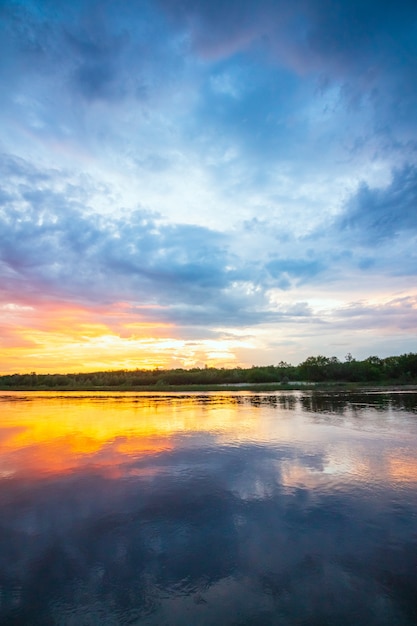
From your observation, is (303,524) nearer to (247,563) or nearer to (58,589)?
(247,563)

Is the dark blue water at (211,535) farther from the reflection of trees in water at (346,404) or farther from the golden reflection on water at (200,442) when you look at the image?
the reflection of trees in water at (346,404)

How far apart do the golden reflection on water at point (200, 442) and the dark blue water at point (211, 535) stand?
0.15m

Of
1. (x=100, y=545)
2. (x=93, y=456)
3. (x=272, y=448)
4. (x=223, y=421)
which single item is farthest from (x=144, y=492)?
(x=223, y=421)

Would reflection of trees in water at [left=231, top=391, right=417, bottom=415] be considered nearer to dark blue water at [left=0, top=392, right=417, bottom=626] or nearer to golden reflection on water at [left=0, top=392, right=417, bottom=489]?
golden reflection on water at [left=0, top=392, right=417, bottom=489]

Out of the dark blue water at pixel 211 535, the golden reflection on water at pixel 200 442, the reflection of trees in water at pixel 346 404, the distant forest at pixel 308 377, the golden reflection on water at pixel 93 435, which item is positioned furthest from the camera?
the distant forest at pixel 308 377

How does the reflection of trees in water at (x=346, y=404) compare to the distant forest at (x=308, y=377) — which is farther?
the distant forest at (x=308, y=377)

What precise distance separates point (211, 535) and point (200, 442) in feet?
37.2

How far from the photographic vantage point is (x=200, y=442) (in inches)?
774

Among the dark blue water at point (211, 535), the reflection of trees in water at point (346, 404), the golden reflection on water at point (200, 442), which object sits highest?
the reflection of trees in water at point (346, 404)

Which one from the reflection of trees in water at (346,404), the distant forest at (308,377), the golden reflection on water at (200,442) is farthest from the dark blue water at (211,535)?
the distant forest at (308,377)

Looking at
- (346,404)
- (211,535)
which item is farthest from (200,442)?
(346,404)

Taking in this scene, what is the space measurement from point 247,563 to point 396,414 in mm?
27570

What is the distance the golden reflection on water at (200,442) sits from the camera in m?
13.8

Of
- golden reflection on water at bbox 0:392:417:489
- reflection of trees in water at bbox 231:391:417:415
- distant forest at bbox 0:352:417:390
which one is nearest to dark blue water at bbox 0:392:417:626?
golden reflection on water at bbox 0:392:417:489
